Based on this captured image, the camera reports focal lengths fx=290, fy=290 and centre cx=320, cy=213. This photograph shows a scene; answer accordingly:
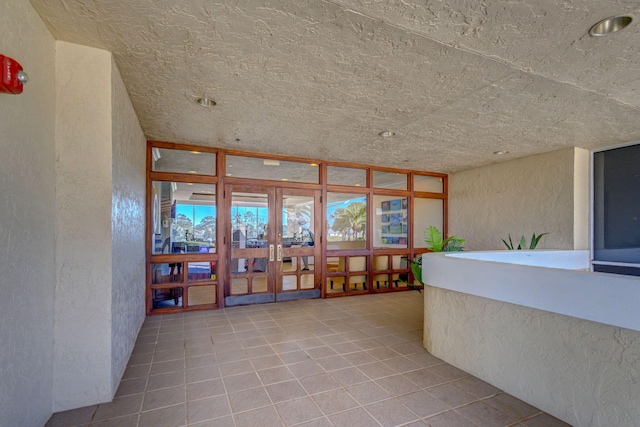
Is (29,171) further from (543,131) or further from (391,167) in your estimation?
(391,167)

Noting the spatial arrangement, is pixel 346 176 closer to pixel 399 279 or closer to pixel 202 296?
pixel 399 279

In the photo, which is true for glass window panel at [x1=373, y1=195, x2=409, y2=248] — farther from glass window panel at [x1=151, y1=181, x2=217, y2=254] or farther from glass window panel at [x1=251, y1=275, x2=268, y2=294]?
glass window panel at [x1=151, y1=181, x2=217, y2=254]

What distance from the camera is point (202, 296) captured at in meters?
5.16

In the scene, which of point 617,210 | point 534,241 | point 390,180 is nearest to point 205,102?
point 390,180

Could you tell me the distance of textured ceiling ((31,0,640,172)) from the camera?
173 cm

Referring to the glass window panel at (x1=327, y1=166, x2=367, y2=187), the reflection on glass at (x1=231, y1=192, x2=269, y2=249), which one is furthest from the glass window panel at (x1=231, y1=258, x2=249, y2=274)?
the glass window panel at (x1=327, y1=166, x2=367, y2=187)

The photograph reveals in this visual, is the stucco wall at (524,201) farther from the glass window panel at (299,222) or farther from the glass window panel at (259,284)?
the glass window panel at (259,284)

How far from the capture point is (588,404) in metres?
1.87

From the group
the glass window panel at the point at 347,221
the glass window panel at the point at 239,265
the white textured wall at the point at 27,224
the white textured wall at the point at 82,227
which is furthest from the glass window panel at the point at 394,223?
the white textured wall at the point at 27,224

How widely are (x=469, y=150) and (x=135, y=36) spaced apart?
15.4ft

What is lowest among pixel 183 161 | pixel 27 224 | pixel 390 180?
pixel 27 224

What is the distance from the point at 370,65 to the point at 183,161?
12.0 feet

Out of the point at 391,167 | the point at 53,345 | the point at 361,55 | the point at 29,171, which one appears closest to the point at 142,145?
the point at 29,171

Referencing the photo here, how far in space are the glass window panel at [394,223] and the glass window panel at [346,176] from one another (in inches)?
26.5
